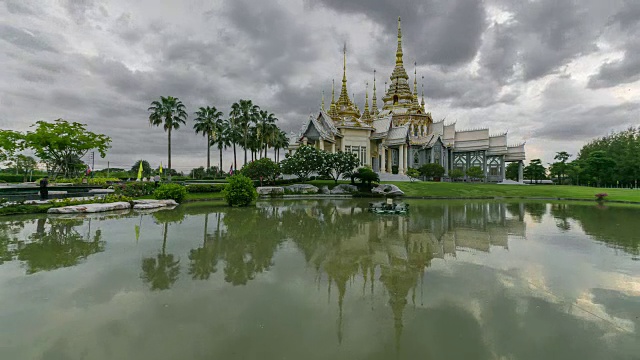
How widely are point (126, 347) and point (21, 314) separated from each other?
2.36 metres

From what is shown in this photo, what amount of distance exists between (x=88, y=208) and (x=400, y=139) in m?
42.0

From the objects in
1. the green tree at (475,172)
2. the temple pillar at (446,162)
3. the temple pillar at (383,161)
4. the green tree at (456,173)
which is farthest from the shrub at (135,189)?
the green tree at (475,172)

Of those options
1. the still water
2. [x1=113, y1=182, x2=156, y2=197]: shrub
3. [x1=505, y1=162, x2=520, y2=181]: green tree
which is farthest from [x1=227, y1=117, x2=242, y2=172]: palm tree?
[x1=505, y1=162, x2=520, y2=181]: green tree

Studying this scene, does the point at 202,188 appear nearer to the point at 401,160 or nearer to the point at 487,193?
the point at 487,193

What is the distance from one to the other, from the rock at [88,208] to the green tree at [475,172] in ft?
166

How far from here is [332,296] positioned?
5.20 meters

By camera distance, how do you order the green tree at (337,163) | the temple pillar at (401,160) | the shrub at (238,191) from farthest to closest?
the temple pillar at (401,160), the green tree at (337,163), the shrub at (238,191)

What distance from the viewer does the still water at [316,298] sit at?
368cm

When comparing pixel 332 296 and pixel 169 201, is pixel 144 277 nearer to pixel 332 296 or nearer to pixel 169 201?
pixel 332 296

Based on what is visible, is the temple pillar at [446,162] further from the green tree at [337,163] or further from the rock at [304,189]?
the rock at [304,189]

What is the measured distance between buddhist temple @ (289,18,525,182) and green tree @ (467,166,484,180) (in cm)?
192

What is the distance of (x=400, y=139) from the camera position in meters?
48.0

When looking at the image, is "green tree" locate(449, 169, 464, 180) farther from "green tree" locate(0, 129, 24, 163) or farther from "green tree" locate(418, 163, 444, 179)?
"green tree" locate(0, 129, 24, 163)

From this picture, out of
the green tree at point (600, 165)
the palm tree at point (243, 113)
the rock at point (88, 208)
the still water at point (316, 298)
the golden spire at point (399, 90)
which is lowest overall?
the still water at point (316, 298)
